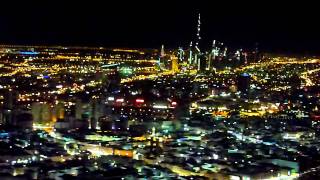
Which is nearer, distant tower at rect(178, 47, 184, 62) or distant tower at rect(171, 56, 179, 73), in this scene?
distant tower at rect(171, 56, 179, 73)

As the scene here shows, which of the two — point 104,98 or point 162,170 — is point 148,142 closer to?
point 162,170

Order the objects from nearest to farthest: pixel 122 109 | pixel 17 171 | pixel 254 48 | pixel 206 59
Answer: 1. pixel 17 171
2. pixel 122 109
3. pixel 206 59
4. pixel 254 48

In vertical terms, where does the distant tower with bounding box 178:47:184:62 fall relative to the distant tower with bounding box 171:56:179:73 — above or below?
above

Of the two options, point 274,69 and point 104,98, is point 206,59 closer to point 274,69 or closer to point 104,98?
point 274,69

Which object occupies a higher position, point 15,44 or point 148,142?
point 15,44

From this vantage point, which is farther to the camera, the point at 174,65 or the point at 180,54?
the point at 180,54

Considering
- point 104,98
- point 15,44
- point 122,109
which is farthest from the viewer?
point 15,44

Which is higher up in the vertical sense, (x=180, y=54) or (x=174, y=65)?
(x=180, y=54)

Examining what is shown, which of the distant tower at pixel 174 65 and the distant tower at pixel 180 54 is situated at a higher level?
the distant tower at pixel 180 54

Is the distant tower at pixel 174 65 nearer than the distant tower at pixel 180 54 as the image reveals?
Yes

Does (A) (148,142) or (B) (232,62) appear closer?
(A) (148,142)

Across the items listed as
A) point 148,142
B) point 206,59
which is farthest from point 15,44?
point 148,142
